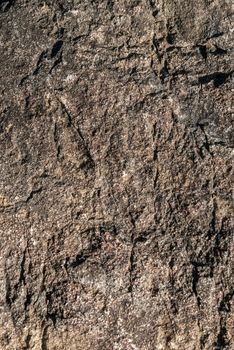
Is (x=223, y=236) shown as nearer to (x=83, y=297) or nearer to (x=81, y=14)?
(x=83, y=297)

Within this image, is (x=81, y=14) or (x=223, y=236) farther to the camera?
(x=81, y=14)

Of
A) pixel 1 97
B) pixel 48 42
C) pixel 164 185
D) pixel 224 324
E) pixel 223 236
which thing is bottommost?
pixel 224 324

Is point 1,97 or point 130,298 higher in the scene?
point 1,97

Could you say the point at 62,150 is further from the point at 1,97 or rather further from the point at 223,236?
the point at 223,236

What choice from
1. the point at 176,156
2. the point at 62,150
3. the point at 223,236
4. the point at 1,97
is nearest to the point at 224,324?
the point at 223,236

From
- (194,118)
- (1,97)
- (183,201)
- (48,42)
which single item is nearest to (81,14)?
(48,42)

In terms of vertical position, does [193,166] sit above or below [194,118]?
below
